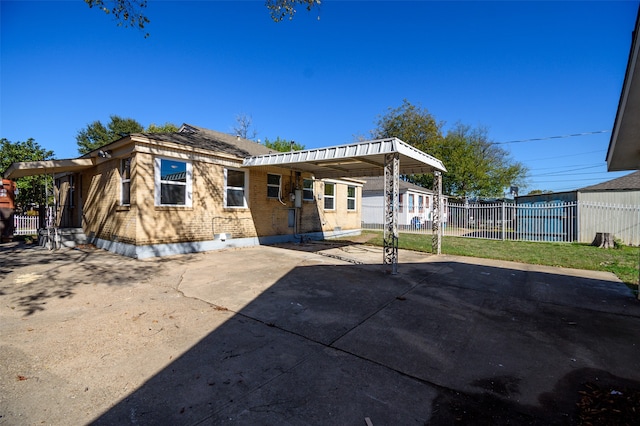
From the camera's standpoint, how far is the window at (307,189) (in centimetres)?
1486

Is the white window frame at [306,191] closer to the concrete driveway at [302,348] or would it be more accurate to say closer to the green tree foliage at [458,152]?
the concrete driveway at [302,348]

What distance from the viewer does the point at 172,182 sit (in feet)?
32.3

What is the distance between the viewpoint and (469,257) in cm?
1102

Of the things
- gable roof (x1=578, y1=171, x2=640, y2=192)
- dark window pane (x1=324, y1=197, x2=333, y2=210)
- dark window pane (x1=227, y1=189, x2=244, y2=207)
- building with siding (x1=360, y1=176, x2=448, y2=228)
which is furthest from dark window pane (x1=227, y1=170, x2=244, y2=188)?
gable roof (x1=578, y1=171, x2=640, y2=192)

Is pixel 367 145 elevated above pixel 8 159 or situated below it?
below

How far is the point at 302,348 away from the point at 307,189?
38.9ft

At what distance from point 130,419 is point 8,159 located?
86.7 ft

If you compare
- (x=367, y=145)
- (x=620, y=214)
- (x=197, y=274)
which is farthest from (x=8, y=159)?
(x=620, y=214)

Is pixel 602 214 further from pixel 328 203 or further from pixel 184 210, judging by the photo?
pixel 184 210

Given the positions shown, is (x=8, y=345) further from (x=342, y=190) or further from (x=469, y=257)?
(x=342, y=190)

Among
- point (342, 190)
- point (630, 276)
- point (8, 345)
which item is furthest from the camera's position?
point (342, 190)

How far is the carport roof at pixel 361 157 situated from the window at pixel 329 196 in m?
3.26

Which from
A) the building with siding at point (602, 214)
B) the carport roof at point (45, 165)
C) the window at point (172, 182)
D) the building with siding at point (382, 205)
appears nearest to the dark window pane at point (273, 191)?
the window at point (172, 182)

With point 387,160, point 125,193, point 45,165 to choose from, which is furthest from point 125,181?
point 387,160
